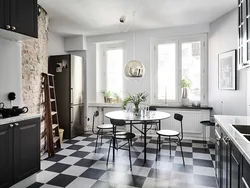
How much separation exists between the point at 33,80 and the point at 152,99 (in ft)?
9.63

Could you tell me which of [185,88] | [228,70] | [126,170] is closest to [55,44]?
[185,88]

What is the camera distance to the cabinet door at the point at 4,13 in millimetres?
2139

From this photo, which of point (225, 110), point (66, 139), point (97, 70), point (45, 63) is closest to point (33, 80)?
point (45, 63)

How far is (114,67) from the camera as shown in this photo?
546cm

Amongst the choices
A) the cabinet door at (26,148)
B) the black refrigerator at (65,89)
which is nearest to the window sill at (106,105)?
the black refrigerator at (65,89)

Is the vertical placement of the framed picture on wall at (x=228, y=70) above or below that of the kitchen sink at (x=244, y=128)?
above

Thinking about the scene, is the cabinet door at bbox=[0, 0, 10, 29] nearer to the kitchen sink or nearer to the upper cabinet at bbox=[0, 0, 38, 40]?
the upper cabinet at bbox=[0, 0, 38, 40]

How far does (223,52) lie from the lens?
12.9ft

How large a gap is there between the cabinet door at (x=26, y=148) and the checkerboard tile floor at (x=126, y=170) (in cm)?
26

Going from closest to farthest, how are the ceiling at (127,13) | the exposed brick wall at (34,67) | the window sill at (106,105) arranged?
1. the exposed brick wall at (34,67)
2. the ceiling at (127,13)
3. the window sill at (106,105)

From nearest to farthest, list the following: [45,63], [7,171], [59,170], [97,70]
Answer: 1. [7,171]
2. [59,170]
3. [45,63]
4. [97,70]

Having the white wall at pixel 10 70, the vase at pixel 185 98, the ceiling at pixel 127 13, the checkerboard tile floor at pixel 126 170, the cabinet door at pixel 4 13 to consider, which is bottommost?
the checkerboard tile floor at pixel 126 170

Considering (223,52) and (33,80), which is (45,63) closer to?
(33,80)

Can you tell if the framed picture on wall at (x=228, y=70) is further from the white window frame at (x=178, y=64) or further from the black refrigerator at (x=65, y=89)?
the black refrigerator at (x=65, y=89)
